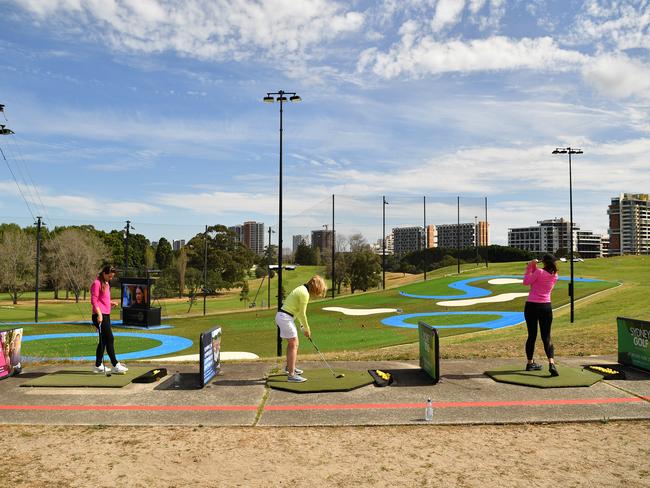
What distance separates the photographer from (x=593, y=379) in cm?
927

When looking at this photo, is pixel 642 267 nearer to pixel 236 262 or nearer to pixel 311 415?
pixel 311 415

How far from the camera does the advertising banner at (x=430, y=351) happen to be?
9078mm

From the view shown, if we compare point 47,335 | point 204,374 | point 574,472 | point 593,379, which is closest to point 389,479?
point 574,472

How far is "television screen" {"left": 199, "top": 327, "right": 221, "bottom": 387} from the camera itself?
903 cm

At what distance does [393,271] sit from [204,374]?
87.5 meters

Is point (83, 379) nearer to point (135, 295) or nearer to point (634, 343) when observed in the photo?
point (634, 343)

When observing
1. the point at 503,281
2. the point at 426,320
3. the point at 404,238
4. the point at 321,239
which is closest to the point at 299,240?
the point at 321,239

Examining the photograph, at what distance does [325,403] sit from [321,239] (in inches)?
3840

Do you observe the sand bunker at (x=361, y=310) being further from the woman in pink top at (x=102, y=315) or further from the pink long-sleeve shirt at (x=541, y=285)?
the woman in pink top at (x=102, y=315)

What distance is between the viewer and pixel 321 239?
105625 mm

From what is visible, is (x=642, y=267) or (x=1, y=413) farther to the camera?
(x=642, y=267)

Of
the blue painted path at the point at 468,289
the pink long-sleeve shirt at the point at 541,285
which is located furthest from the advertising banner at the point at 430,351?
the blue painted path at the point at 468,289

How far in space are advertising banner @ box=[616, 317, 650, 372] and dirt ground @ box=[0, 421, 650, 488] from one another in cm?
331

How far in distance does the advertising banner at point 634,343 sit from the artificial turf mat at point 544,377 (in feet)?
→ 3.82
